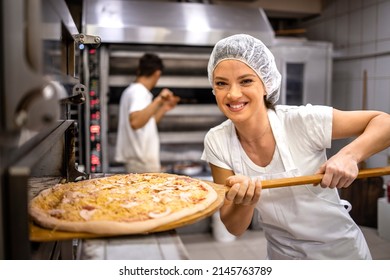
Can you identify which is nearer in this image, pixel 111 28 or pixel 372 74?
pixel 372 74

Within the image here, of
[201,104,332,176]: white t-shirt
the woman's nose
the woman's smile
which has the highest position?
the woman's nose

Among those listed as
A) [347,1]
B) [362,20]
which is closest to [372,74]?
[362,20]

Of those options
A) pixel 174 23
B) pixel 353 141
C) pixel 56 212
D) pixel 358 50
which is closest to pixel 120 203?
pixel 56 212

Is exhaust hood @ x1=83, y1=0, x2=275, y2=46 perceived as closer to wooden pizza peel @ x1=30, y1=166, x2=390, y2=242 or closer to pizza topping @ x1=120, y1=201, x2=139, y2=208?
wooden pizza peel @ x1=30, y1=166, x2=390, y2=242

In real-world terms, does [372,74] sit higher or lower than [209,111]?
higher

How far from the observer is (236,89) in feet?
3.16

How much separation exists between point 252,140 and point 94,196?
0.50 meters

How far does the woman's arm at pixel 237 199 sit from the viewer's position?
0.92 metres

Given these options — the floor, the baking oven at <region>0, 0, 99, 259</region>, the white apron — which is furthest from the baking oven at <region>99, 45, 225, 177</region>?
the baking oven at <region>0, 0, 99, 259</region>

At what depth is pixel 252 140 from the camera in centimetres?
112

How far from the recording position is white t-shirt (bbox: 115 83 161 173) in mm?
1536

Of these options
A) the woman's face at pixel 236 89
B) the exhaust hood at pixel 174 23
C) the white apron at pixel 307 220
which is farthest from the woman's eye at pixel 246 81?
the exhaust hood at pixel 174 23

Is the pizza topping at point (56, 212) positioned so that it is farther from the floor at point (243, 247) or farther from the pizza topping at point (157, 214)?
the floor at point (243, 247)

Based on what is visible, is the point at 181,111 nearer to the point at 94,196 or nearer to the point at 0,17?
the point at 94,196
